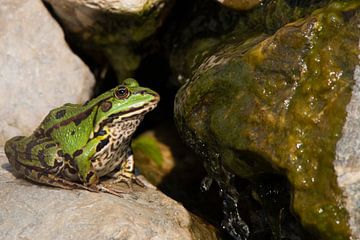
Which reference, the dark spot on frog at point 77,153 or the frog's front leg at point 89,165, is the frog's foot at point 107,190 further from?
the dark spot on frog at point 77,153

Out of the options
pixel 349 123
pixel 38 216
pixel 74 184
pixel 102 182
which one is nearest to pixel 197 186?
pixel 102 182

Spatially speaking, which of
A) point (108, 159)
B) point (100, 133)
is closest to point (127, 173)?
point (108, 159)

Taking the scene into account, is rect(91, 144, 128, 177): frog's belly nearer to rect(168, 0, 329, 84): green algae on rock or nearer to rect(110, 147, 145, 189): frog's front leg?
rect(110, 147, 145, 189): frog's front leg

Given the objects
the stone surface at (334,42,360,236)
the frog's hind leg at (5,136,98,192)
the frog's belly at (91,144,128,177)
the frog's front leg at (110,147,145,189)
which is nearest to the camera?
the stone surface at (334,42,360,236)

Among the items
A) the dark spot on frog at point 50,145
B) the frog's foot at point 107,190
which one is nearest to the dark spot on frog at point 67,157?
the dark spot on frog at point 50,145

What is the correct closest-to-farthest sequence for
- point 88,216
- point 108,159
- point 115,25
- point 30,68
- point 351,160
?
point 351,160 < point 88,216 < point 108,159 < point 115,25 < point 30,68

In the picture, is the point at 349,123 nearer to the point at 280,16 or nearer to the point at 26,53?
the point at 280,16

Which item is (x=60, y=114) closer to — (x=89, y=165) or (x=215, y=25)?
(x=89, y=165)

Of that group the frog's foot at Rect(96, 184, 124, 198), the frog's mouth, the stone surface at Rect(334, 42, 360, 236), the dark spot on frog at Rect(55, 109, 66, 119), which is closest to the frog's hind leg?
the frog's foot at Rect(96, 184, 124, 198)
